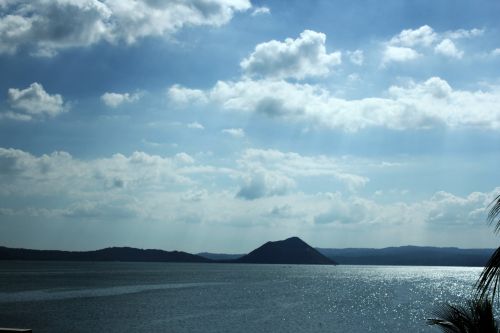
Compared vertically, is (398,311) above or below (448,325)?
below

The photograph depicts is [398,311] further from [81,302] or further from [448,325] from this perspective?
[448,325]

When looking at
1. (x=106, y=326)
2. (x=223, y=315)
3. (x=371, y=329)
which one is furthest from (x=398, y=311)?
(x=106, y=326)

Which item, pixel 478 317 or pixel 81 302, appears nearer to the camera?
pixel 478 317

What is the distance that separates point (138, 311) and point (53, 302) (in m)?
23.0

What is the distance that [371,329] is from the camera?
70.2 m

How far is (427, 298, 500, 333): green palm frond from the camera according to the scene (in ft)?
31.3

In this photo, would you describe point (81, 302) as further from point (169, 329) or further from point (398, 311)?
point (398, 311)

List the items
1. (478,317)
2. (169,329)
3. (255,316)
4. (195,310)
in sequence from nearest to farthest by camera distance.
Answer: (478,317)
(169,329)
(255,316)
(195,310)

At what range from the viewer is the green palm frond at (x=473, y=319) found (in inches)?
376

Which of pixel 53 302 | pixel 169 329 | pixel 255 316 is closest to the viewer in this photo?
pixel 169 329

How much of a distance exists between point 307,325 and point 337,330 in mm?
4689

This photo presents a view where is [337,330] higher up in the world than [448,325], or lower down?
lower down

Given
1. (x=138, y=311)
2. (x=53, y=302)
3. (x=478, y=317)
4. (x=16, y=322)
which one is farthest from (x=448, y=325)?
(x=53, y=302)

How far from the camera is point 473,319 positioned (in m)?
9.78
